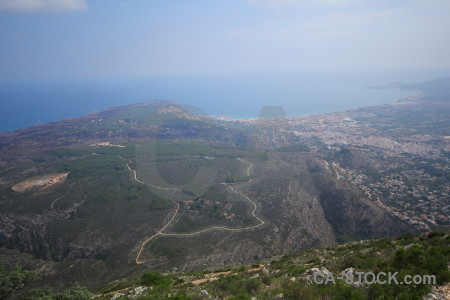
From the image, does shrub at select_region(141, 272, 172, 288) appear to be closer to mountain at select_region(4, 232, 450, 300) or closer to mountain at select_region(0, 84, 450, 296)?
mountain at select_region(4, 232, 450, 300)

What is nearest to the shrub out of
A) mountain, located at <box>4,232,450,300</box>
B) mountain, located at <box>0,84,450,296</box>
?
mountain, located at <box>4,232,450,300</box>

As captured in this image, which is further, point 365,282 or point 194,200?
point 194,200

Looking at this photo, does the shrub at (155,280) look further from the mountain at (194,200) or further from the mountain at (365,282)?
the mountain at (194,200)

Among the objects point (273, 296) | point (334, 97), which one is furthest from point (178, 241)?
point (334, 97)

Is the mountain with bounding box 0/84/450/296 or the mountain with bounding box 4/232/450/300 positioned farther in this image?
the mountain with bounding box 0/84/450/296

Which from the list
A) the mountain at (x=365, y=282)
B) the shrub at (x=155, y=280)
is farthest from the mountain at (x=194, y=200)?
the mountain at (x=365, y=282)

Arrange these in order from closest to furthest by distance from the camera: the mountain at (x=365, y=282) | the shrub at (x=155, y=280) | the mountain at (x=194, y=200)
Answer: the mountain at (x=365, y=282) → the shrub at (x=155, y=280) → the mountain at (x=194, y=200)

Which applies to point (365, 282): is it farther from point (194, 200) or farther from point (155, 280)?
point (194, 200)

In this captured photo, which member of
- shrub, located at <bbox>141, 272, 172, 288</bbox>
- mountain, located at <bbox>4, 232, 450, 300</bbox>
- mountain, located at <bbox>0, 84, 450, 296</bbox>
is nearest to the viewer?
mountain, located at <bbox>4, 232, 450, 300</bbox>

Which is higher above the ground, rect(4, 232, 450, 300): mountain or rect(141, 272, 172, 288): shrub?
rect(4, 232, 450, 300): mountain

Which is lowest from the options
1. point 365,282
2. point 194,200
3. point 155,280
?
point 194,200

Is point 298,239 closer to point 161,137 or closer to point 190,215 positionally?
point 190,215

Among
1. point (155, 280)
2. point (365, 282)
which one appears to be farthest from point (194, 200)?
point (365, 282)
